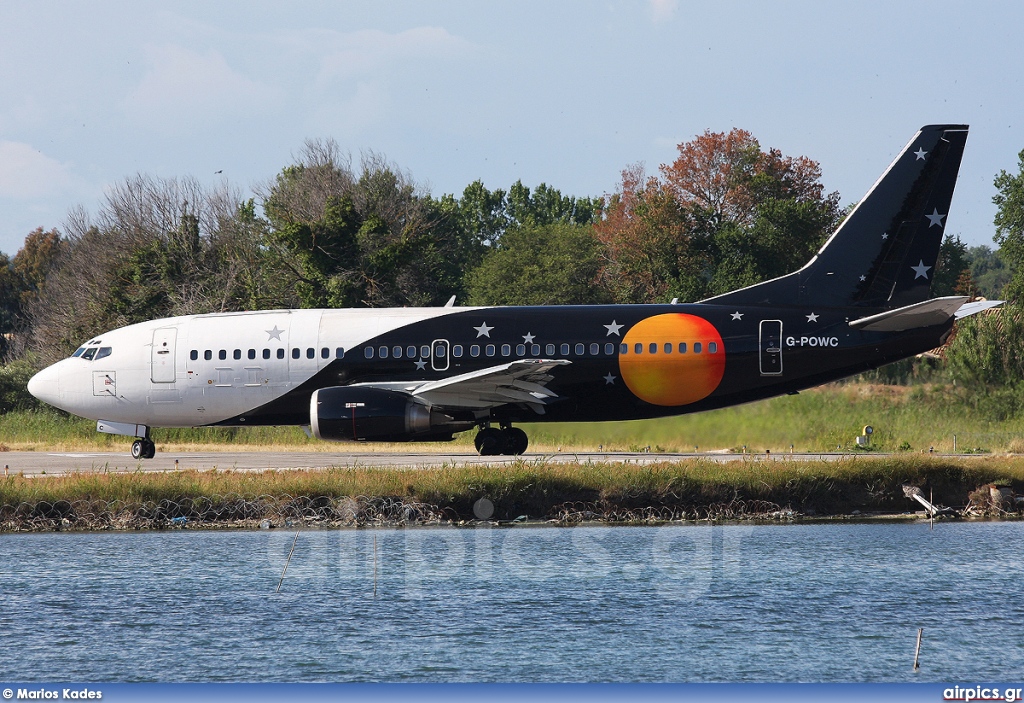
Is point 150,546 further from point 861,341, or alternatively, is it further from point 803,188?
point 803,188

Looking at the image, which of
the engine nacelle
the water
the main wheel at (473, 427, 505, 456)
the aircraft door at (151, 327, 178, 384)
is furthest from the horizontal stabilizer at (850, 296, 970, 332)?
the aircraft door at (151, 327, 178, 384)

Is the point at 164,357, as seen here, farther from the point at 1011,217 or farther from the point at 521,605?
the point at 1011,217

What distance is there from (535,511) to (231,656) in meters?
11.8

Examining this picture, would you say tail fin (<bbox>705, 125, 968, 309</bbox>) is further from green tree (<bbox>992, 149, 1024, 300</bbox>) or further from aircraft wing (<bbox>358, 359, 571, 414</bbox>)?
green tree (<bbox>992, 149, 1024, 300</bbox>)

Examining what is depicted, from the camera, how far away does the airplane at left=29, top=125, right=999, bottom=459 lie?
29984 mm

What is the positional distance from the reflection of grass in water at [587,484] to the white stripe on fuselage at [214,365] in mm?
4363

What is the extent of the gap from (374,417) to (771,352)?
1046cm

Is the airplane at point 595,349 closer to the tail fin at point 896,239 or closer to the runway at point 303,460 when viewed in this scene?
the tail fin at point 896,239

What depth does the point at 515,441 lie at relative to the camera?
32.9 meters

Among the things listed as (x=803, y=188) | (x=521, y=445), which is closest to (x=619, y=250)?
(x=803, y=188)

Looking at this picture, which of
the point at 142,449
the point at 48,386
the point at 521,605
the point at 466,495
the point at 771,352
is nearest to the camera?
the point at 521,605

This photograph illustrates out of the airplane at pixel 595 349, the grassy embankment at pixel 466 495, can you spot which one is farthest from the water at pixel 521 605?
the airplane at pixel 595 349

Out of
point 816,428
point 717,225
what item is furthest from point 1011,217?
point 816,428

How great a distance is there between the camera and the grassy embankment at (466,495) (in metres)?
27.0
